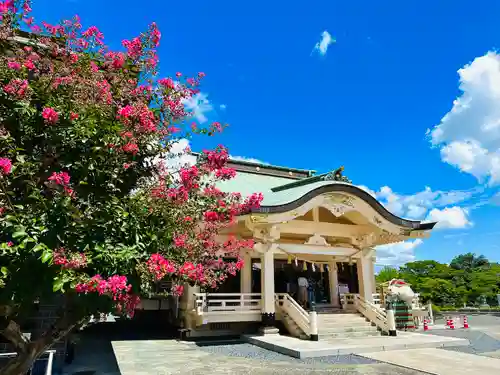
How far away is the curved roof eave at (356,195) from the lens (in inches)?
499

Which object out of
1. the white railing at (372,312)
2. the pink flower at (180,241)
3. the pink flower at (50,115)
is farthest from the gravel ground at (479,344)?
the pink flower at (50,115)

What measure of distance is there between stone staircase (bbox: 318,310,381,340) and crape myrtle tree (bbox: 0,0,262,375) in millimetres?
9093

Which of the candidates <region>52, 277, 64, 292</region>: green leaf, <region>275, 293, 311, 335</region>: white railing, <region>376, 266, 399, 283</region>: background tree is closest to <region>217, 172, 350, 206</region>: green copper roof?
<region>275, 293, 311, 335</region>: white railing

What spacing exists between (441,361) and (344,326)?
4678 millimetres

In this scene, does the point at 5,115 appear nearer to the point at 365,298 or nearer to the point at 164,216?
the point at 164,216

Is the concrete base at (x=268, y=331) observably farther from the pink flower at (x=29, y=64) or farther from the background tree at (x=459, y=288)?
the background tree at (x=459, y=288)

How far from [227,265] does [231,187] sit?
439 inches

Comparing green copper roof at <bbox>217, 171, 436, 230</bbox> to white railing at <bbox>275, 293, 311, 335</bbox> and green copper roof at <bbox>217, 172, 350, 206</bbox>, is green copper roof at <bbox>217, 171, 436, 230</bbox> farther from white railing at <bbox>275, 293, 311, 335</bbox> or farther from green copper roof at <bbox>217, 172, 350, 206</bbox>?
white railing at <bbox>275, 293, 311, 335</bbox>

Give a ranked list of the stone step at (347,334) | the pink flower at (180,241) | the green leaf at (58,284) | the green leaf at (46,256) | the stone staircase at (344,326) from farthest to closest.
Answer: the stone staircase at (344,326), the stone step at (347,334), the pink flower at (180,241), the green leaf at (58,284), the green leaf at (46,256)

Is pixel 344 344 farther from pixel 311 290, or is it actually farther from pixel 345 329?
pixel 311 290

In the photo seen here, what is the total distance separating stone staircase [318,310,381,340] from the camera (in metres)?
12.6

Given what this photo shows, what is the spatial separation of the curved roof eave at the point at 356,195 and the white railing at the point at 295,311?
372 centimetres

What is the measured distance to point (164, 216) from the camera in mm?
4156

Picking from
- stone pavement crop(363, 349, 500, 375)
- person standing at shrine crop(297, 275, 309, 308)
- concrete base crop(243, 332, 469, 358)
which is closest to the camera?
stone pavement crop(363, 349, 500, 375)
